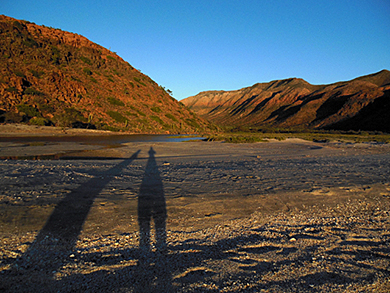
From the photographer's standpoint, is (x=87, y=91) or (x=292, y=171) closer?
(x=292, y=171)

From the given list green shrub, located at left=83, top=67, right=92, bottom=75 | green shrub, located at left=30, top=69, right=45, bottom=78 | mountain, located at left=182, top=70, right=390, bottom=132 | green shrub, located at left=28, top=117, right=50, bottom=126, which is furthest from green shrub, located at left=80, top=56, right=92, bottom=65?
mountain, located at left=182, top=70, right=390, bottom=132

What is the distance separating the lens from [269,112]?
144 m

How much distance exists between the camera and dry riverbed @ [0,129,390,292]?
114 inches

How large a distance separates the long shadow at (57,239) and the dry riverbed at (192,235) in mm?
18

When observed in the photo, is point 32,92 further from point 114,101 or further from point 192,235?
point 192,235

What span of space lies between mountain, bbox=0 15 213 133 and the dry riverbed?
37743 mm

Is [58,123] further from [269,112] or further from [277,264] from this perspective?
[269,112]

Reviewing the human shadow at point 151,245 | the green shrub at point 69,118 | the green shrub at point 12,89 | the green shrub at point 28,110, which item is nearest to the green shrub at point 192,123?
the green shrub at point 69,118

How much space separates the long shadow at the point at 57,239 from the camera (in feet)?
10.0

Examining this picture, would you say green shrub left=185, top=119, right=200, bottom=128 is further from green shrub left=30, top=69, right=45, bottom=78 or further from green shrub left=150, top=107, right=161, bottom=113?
green shrub left=30, top=69, right=45, bottom=78

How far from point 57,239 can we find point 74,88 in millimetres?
53926

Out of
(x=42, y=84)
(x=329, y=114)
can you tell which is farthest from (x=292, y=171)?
(x=329, y=114)

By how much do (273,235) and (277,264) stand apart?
100cm

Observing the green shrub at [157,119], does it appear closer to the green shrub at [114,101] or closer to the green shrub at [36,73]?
the green shrub at [114,101]
